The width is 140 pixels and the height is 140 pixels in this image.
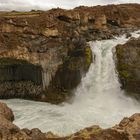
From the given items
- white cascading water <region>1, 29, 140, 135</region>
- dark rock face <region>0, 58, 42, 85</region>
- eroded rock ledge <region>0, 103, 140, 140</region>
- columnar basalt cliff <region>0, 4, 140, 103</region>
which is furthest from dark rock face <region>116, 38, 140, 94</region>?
eroded rock ledge <region>0, 103, 140, 140</region>

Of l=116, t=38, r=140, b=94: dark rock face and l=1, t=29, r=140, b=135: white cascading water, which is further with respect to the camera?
l=116, t=38, r=140, b=94: dark rock face

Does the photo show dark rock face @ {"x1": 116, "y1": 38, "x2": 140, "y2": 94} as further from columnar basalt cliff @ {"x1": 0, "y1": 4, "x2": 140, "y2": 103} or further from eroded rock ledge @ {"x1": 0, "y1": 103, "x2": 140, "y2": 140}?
eroded rock ledge @ {"x1": 0, "y1": 103, "x2": 140, "y2": 140}

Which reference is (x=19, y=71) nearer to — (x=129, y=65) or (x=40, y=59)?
(x=40, y=59)

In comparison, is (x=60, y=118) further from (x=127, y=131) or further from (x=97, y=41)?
(x=97, y=41)

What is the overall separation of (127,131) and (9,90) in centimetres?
2062

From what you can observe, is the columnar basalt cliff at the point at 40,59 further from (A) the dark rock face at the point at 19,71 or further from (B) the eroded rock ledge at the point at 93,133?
(B) the eroded rock ledge at the point at 93,133

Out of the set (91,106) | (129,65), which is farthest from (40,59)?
(129,65)

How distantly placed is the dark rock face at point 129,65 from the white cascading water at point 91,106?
801 millimetres

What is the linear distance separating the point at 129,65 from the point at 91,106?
6.19m

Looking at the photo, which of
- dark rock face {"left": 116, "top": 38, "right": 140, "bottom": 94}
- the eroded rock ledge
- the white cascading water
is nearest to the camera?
the eroded rock ledge

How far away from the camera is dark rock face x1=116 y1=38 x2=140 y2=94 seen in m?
33.7

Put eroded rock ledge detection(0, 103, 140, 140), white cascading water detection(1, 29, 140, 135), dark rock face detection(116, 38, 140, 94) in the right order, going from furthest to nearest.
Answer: dark rock face detection(116, 38, 140, 94)
white cascading water detection(1, 29, 140, 135)
eroded rock ledge detection(0, 103, 140, 140)

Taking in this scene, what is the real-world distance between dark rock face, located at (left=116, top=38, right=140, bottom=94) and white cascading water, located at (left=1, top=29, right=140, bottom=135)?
2.63 ft

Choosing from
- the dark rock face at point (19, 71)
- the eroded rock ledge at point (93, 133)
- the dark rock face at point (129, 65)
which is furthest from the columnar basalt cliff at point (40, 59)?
the eroded rock ledge at point (93, 133)
